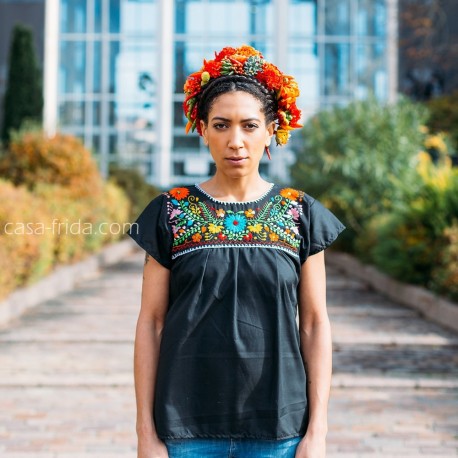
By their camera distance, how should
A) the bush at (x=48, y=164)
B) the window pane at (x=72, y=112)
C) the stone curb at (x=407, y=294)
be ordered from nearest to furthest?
the stone curb at (x=407, y=294), the bush at (x=48, y=164), the window pane at (x=72, y=112)

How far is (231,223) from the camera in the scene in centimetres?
225

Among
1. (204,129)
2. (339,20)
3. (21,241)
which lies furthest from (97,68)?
(204,129)

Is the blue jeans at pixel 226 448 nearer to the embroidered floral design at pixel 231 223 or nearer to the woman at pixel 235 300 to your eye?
the woman at pixel 235 300

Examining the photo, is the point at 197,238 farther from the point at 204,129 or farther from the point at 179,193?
the point at 204,129

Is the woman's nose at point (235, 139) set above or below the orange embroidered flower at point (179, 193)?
above

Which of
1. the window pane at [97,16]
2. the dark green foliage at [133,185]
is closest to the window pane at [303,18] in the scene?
the window pane at [97,16]

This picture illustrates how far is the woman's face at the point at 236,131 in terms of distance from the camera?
2.27 m

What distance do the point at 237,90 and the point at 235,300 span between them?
539 mm

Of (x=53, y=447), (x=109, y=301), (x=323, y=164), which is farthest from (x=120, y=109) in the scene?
(x=53, y=447)

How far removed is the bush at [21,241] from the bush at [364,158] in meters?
5.36

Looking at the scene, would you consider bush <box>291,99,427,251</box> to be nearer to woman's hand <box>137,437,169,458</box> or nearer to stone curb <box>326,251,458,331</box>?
stone curb <box>326,251,458,331</box>

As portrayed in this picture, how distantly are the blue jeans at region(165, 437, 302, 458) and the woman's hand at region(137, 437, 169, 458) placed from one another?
2 centimetres

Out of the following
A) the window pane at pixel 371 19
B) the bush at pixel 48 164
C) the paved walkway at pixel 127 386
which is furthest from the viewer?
the window pane at pixel 371 19

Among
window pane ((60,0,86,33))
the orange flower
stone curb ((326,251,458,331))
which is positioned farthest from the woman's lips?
window pane ((60,0,86,33))
